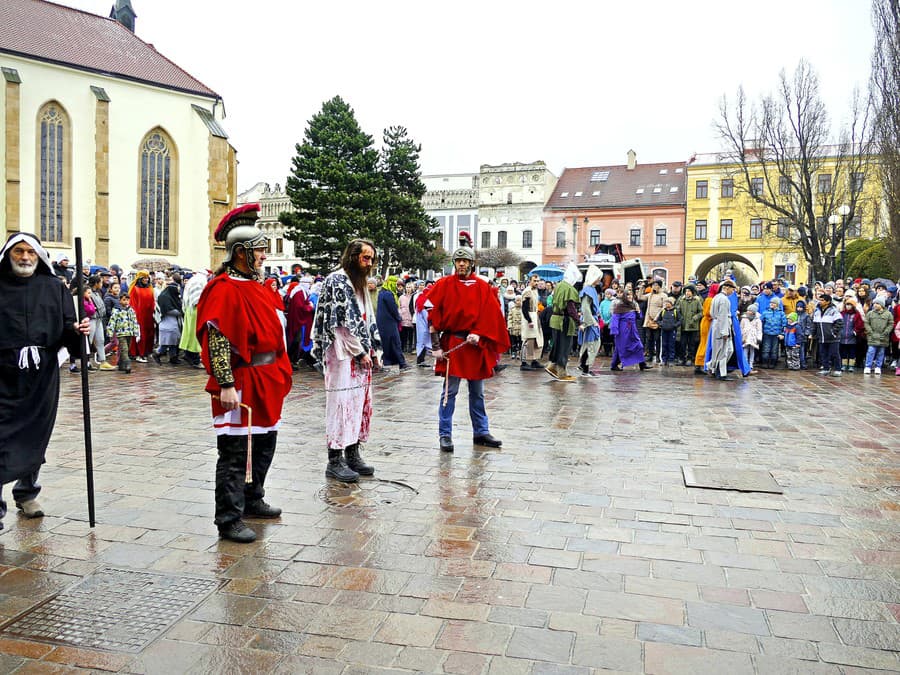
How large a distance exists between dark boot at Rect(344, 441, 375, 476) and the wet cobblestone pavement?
4.5 inches

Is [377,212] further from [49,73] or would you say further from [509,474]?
[509,474]

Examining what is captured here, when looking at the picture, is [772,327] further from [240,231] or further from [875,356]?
[240,231]

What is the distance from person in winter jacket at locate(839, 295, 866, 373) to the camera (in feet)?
50.8

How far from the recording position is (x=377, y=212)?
4259 cm


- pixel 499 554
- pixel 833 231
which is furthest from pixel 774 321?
pixel 833 231

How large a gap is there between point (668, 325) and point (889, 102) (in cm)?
1692

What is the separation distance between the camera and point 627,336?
604 inches

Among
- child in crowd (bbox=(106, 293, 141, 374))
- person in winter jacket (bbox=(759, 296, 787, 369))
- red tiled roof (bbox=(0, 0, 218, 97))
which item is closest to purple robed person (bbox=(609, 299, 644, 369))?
person in winter jacket (bbox=(759, 296, 787, 369))

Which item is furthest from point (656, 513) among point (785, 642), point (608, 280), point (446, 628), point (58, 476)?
point (608, 280)

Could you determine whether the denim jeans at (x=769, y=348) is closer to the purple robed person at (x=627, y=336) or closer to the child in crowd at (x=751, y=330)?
the child in crowd at (x=751, y=330)

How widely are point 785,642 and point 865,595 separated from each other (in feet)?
2.78

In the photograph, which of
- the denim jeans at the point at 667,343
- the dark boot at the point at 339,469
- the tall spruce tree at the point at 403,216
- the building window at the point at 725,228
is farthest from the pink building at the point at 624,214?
the dark boot at the point at 339,469

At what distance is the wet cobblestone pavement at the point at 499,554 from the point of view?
3.16 meters

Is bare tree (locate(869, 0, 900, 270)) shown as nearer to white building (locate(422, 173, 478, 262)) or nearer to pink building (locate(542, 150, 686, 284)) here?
pink building (locate(542, 150, 686, 284))
